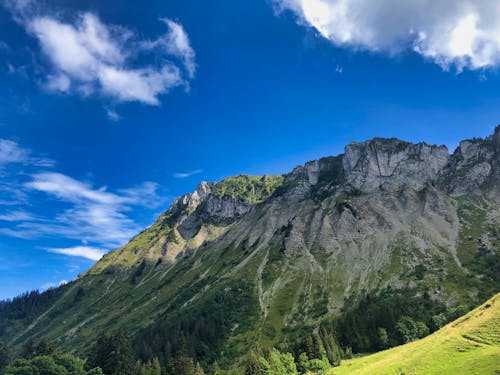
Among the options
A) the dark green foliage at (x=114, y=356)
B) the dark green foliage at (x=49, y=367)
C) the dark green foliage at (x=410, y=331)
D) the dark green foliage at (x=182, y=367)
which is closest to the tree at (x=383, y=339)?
the dark green foliage at (x=410, y=331)

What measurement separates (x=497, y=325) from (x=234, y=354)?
131294mm

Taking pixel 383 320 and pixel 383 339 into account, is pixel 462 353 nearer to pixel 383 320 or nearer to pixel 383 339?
pixel 383 339

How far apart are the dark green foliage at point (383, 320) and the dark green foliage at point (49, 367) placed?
9477 cm

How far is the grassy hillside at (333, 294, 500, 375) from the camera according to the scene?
54562 mm

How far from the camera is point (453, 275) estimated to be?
199250 mm

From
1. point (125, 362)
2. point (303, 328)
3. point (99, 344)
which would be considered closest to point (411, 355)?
point (125, 362)

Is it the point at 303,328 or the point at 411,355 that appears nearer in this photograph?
the point at 411,355

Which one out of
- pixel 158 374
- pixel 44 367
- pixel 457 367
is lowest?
pixel 457 367

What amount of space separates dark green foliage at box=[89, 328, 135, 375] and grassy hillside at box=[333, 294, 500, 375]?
71.1m

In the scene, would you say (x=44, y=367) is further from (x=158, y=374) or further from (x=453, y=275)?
(x=453, y=275)

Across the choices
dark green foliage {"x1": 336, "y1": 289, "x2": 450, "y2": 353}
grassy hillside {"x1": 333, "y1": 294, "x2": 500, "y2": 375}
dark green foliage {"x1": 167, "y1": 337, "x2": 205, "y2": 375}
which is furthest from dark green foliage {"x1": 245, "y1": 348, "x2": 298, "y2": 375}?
dark green foliage {"x1": 336, "y1": 289, "x2": 450, "y2": 353}

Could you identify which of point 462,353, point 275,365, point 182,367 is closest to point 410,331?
point 275,365

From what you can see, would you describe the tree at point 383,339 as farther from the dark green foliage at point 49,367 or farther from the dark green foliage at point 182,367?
the dark green foliage at point 49,367

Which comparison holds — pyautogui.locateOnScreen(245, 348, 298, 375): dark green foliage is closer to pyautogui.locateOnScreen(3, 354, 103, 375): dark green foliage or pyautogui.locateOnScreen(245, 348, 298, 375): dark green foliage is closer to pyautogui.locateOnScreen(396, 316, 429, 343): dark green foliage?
pyautogui.locateOnScreen(3, 354, 103, 375): dark green foliage
